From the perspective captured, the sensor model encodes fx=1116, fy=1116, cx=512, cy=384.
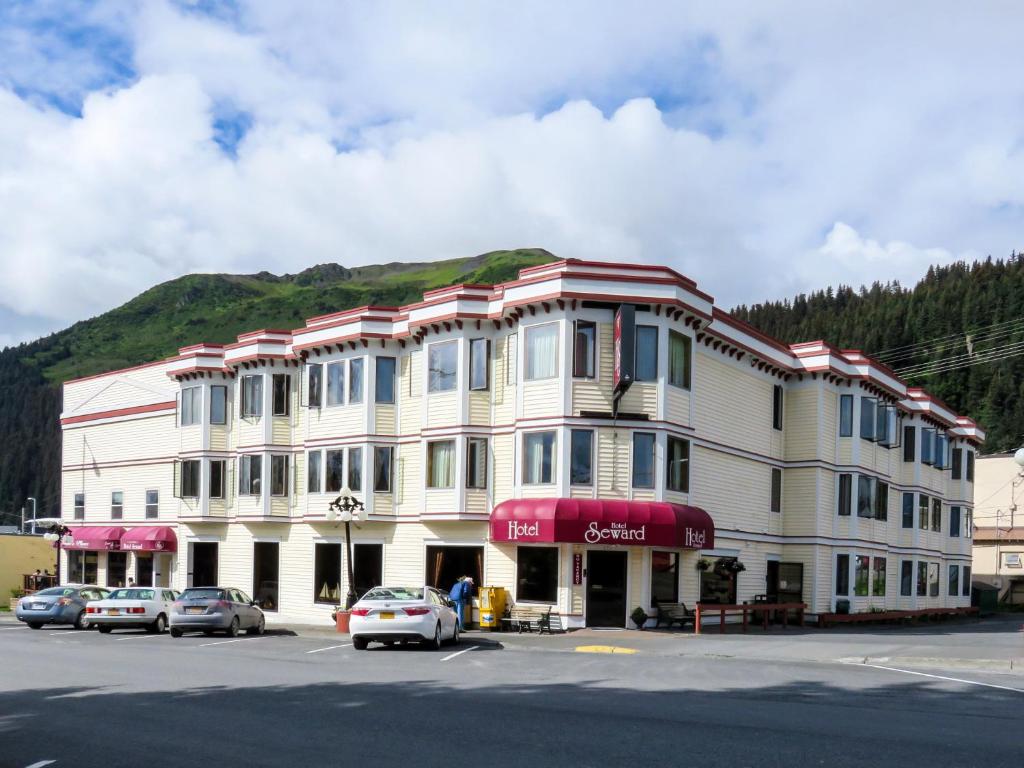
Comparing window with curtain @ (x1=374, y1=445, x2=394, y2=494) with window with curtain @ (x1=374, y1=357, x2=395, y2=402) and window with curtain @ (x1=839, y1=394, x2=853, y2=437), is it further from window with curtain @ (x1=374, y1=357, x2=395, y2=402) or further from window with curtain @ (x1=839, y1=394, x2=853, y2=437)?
window with curtain @ (x1=839, y1=394, x2=853, y2=437)

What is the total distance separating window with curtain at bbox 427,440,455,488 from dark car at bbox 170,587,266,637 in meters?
8.25

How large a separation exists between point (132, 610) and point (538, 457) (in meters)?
12.5

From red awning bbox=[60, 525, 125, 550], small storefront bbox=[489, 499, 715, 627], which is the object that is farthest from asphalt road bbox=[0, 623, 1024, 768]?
red awning bbox=[60, 525, 125, 550]

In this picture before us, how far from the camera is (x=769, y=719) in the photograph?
13.7 meters

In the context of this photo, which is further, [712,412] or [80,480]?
[80,480]

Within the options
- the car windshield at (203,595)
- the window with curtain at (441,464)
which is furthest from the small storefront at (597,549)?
the car windshield at (203,595)

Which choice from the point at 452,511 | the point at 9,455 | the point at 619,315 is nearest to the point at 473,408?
the point at 452,511

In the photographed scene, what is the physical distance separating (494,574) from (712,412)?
9265mm

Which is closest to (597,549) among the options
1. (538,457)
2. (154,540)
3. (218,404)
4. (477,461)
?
(538,457)

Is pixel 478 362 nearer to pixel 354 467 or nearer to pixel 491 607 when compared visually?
pixel 354 467

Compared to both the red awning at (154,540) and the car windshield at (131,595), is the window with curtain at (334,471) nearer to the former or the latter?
the car windshield at (131,595)

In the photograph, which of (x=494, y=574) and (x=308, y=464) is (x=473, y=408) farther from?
(x=308, y=464)

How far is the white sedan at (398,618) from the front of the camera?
2469 centimetres

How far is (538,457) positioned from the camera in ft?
111
